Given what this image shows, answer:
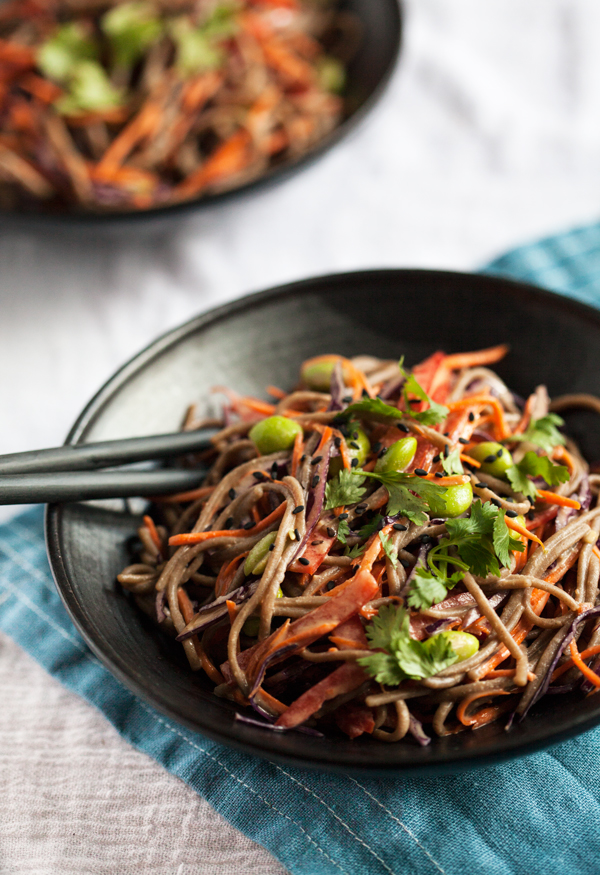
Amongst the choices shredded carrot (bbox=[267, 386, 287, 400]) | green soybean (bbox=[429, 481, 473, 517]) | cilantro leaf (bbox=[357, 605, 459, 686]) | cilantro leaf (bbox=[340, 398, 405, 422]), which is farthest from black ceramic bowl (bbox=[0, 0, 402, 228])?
cilantro leaf (bbox=[357, 605, 459, 686])

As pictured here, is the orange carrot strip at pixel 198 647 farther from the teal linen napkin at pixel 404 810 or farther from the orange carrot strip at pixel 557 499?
the orange carrot strip at pixel 557 499

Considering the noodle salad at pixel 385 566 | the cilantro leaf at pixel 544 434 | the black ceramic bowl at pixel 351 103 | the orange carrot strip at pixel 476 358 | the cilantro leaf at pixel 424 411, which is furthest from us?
the black ceramic bowl at pixel 351 103

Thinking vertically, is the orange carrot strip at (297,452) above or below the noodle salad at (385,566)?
above

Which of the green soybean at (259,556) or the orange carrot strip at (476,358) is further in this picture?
the orange carrot strip at (476,358)

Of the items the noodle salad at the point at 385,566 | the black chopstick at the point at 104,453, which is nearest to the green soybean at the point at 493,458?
the noodle salad at the point at 385,566

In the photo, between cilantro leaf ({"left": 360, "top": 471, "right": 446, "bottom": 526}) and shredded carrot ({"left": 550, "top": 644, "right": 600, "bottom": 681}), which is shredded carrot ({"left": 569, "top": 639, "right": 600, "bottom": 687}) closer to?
shredded carrot ({"left": 550, "top": 644, "right": 600, "bottom": 681})

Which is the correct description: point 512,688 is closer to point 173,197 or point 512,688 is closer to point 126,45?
point 173,197
